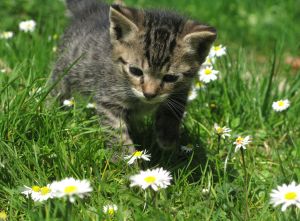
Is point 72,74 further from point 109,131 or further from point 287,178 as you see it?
point 287,178

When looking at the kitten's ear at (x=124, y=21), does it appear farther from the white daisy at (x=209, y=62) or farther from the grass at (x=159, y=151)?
the white daisy at (x=209, y=62)

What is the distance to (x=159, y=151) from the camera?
4488 mm

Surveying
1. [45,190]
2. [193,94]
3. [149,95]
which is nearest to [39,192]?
[45,190]

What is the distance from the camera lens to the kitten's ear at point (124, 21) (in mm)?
4023

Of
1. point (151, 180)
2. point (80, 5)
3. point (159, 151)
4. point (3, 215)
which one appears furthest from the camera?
point (80, 5)

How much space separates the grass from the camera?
3525mm

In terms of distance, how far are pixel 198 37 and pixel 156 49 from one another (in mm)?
307

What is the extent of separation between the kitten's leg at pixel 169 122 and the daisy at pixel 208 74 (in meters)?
0.49

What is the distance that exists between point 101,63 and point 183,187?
1.29 meters

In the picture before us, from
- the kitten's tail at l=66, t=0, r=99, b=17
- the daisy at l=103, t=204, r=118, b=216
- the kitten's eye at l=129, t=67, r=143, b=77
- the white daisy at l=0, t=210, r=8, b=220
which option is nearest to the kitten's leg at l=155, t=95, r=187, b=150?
the kitten's eye at l=129, t=67, r=143, b=77

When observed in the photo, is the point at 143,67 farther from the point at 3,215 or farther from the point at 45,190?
the point at 3,215

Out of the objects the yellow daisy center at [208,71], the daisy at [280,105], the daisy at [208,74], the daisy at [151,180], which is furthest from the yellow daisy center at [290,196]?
the yellow daisy center at [208,71]

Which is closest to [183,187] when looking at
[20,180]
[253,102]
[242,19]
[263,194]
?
[263,194]

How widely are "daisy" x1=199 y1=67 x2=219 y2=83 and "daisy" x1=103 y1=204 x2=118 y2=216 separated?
1.74 m
